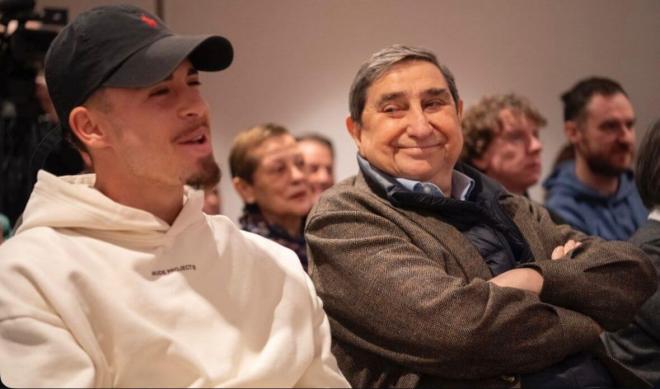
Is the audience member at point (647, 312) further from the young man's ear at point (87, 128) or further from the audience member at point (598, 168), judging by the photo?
the young man's ear at point (87, 128)

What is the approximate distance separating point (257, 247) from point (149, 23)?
469mm

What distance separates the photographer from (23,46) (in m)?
2.35

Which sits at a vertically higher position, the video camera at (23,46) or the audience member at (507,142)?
the video camera at (23,46)

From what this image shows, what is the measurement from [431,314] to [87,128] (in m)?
0.76

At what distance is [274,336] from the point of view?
157 cm

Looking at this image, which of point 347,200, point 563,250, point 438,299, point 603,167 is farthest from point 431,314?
point 603,167

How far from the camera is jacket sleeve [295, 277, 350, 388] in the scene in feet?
5.29

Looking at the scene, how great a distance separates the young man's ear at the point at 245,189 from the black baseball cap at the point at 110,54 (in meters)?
1.65

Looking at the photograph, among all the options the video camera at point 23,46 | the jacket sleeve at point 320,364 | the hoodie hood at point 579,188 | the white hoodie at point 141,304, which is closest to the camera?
the white hoodie at point 141,304

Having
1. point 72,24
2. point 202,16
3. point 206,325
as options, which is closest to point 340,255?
point 206,325

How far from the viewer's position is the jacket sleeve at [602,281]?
6.07 feet

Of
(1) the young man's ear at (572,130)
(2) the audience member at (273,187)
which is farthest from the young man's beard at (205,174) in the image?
(1) the young man's ear at (572,130)

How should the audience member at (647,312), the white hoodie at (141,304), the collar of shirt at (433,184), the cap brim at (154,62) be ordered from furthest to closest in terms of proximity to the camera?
1. the audience member at (647,312)
2. the collar of shirt at (433,184)
3. the cap brim at (154,62)
4. the white hoodie at (141,304)

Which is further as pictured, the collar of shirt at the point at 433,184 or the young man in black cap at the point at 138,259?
the collar of shirt at the point at 433,184
